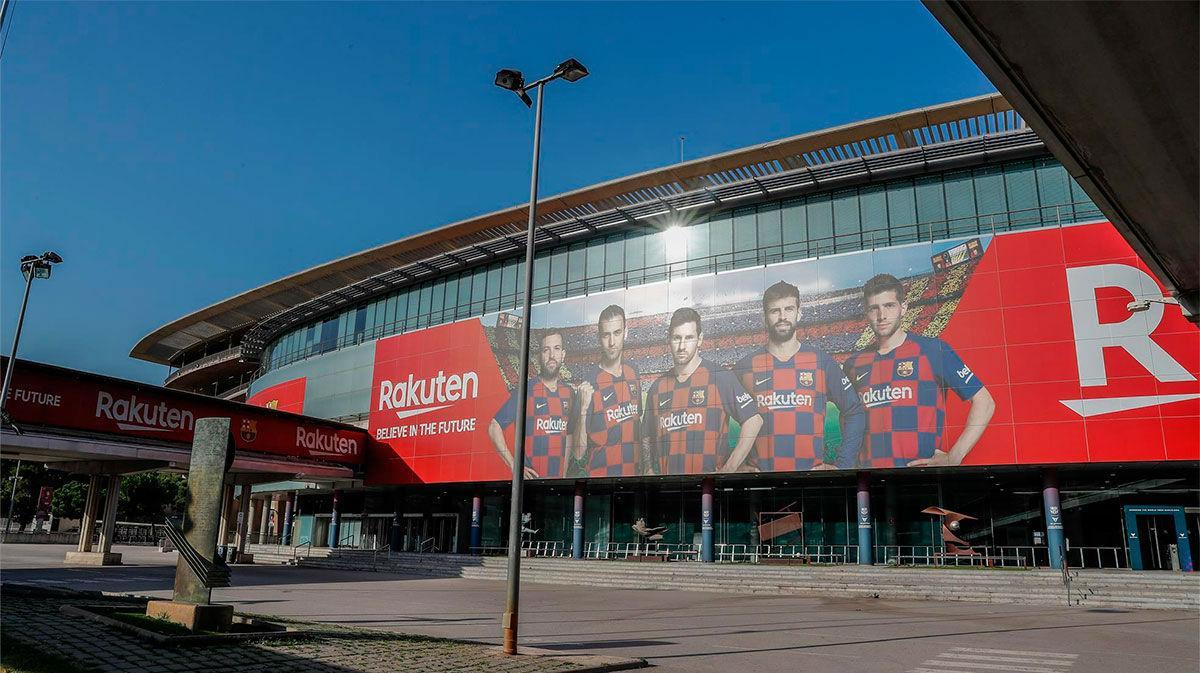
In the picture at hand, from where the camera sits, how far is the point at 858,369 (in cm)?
3250

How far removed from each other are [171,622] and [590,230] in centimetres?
3197

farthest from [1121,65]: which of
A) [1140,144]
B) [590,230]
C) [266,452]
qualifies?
[266,452]

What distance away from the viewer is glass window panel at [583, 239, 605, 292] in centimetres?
4159

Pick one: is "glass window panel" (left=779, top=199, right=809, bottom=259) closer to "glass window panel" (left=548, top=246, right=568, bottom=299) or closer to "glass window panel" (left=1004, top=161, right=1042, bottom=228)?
"glass window panel" (left=1004, top=161, right=1042, bottom=228)

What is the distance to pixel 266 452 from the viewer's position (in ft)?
134

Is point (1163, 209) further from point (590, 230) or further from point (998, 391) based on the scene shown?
point (590, 230)

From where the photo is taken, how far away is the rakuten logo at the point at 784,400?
3331cm

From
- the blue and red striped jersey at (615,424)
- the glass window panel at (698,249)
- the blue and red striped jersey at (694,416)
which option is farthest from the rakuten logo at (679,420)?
the glass window panel at (698,249)

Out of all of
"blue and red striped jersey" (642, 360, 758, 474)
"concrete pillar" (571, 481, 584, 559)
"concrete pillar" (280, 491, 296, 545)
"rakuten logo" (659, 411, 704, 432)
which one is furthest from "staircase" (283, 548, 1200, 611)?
"concrete pillar" (280, 491, 296, 545)

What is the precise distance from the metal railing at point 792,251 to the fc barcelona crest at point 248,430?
1159 cm

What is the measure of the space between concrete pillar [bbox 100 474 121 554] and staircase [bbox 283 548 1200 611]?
12112 millimetres

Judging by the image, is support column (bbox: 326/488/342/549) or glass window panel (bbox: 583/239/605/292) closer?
glass window panel (bbox: 583/239/605/292)

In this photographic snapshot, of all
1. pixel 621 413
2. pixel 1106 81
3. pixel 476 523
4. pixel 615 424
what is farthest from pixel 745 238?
pixel 1106 81

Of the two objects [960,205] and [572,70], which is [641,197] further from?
[572,70]
